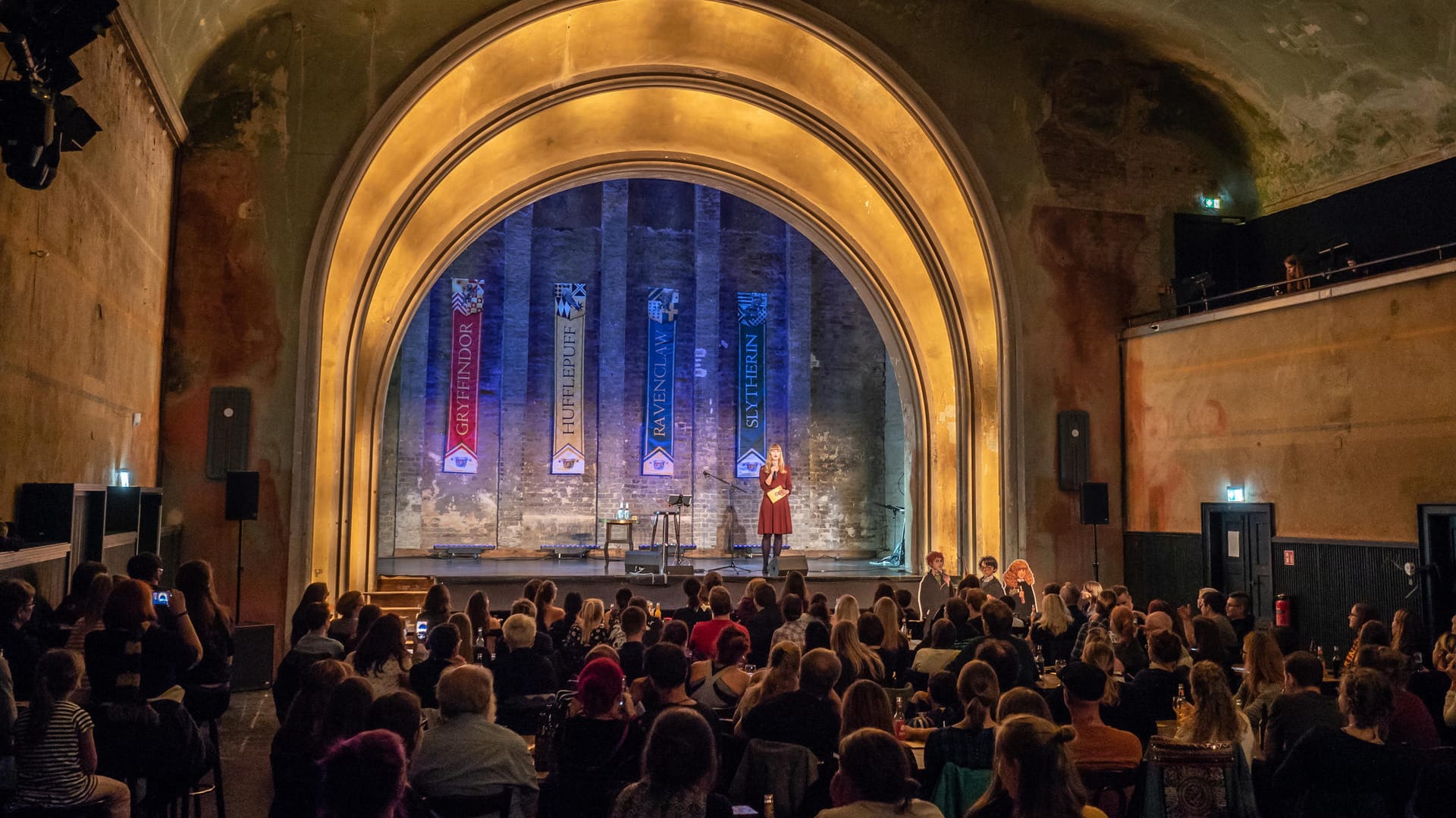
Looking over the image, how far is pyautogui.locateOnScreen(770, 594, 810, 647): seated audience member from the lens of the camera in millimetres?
6309

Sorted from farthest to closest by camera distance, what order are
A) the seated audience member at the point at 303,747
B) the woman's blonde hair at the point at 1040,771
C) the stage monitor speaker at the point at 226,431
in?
the stage monitor speaker at the point at 226,431 → the seated audience member at the point at 303,747 → the woman's blonde hair at the point at 1040,771

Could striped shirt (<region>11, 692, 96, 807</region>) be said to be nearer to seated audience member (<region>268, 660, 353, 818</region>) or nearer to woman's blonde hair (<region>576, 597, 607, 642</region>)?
seated audience member (<region>268, 660, 353, 818</region>)

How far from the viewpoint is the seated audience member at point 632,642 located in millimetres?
5273

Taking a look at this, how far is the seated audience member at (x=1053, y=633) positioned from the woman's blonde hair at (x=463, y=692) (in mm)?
4778

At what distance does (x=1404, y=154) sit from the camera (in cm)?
1107

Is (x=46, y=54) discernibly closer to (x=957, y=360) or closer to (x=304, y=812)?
(x=304, y=812)

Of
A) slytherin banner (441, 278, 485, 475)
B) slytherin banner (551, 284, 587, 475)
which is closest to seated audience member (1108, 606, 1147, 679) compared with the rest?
slytherin banner (551, 284, 587, 475)

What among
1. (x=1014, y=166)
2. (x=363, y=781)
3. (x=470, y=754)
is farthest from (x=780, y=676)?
(x=1014, y=166)

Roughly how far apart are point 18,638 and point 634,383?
51.8 ft

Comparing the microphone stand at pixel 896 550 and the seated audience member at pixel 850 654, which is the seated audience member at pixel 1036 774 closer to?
the seated audience member at pixel 850 654

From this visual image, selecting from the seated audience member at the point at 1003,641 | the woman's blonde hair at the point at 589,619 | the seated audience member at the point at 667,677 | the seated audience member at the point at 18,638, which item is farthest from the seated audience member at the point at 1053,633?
the seated audience member at the point at 18,638

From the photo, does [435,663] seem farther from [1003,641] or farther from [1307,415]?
[1307,415]

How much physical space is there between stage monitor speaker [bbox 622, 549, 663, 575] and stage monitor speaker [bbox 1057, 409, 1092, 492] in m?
5.14

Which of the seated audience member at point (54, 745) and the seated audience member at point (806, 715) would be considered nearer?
the seated audience member at point (54, 745)
